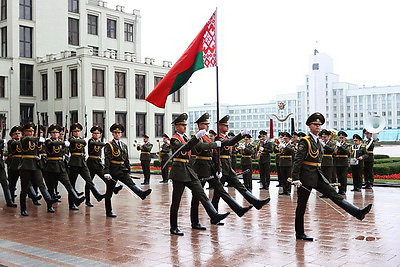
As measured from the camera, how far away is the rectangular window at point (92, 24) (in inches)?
1697

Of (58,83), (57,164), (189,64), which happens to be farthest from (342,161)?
(58,83)

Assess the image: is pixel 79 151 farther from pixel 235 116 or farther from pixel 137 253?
pixel 235 116

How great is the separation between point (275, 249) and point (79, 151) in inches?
228

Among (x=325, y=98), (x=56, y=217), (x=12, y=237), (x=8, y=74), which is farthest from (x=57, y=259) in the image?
(x=325, y=98)

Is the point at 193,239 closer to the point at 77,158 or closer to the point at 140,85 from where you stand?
the point at 77,158

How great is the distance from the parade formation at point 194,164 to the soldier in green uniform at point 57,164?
2 cm

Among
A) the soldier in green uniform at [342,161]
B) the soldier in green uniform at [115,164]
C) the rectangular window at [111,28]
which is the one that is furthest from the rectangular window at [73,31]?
the soldier in green uniform at [115,164]

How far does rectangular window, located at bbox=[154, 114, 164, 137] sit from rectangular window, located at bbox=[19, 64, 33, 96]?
32.4ft

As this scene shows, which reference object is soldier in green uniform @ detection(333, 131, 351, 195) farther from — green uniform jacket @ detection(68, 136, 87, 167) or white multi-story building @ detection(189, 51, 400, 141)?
white multi-story building @ detection(189, 51, 400, 141)

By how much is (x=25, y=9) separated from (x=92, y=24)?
6878mm

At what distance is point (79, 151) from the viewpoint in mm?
11000

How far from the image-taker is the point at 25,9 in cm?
3762

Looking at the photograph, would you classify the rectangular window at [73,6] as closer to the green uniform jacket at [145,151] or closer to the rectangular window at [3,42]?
the rectangular window at [3,42]

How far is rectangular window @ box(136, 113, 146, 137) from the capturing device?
3859 cm
